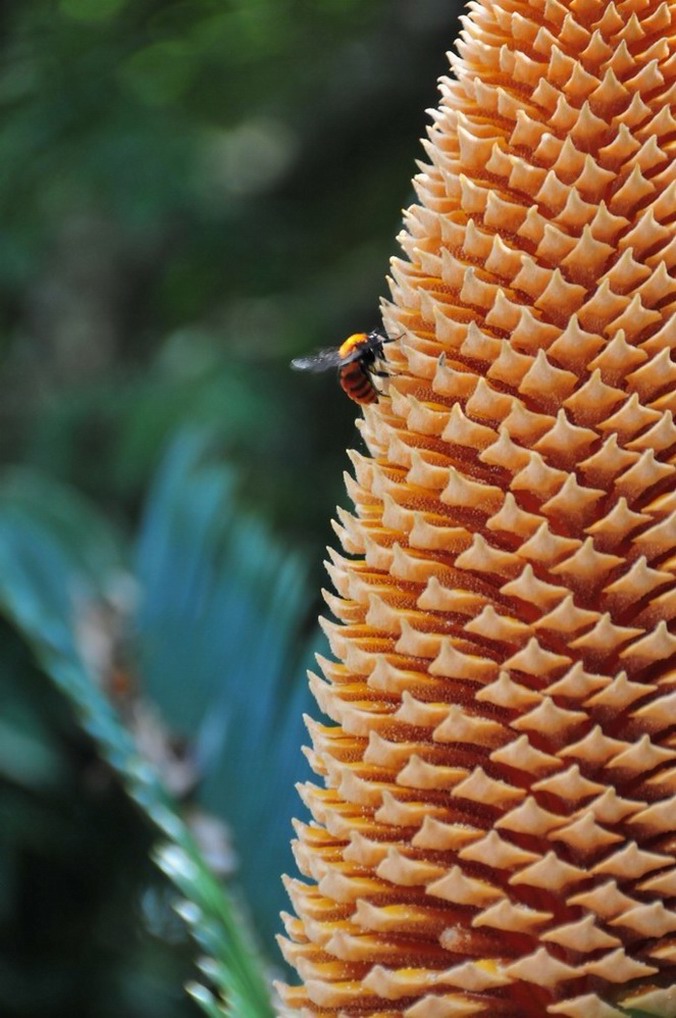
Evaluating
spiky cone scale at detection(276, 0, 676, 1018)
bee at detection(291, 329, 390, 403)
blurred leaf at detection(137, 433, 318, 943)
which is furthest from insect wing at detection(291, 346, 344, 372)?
blurred leaf at detection(137, 433, 318, 943)

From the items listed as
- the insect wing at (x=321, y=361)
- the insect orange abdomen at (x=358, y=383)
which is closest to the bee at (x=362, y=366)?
the insect orange abdomen at (x=358, y=383)

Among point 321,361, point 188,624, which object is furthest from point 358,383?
point 188,624

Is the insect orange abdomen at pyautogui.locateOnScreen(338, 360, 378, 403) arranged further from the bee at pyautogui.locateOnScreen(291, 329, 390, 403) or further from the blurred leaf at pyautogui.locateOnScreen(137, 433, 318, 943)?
the blurred leaf at pyautogui.locateOnScreen(137, 433, 318, 943)

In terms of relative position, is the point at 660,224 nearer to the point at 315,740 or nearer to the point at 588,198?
the point at 588,198

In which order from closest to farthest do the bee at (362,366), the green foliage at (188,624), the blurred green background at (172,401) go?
the bee at (362,366), the green foliage at (188,624), the blurred green background at (172,401)

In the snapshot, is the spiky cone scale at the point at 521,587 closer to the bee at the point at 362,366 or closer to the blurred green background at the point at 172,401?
the bee at the point at 362,366

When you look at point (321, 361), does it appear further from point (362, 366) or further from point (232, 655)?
point (232, 655)
